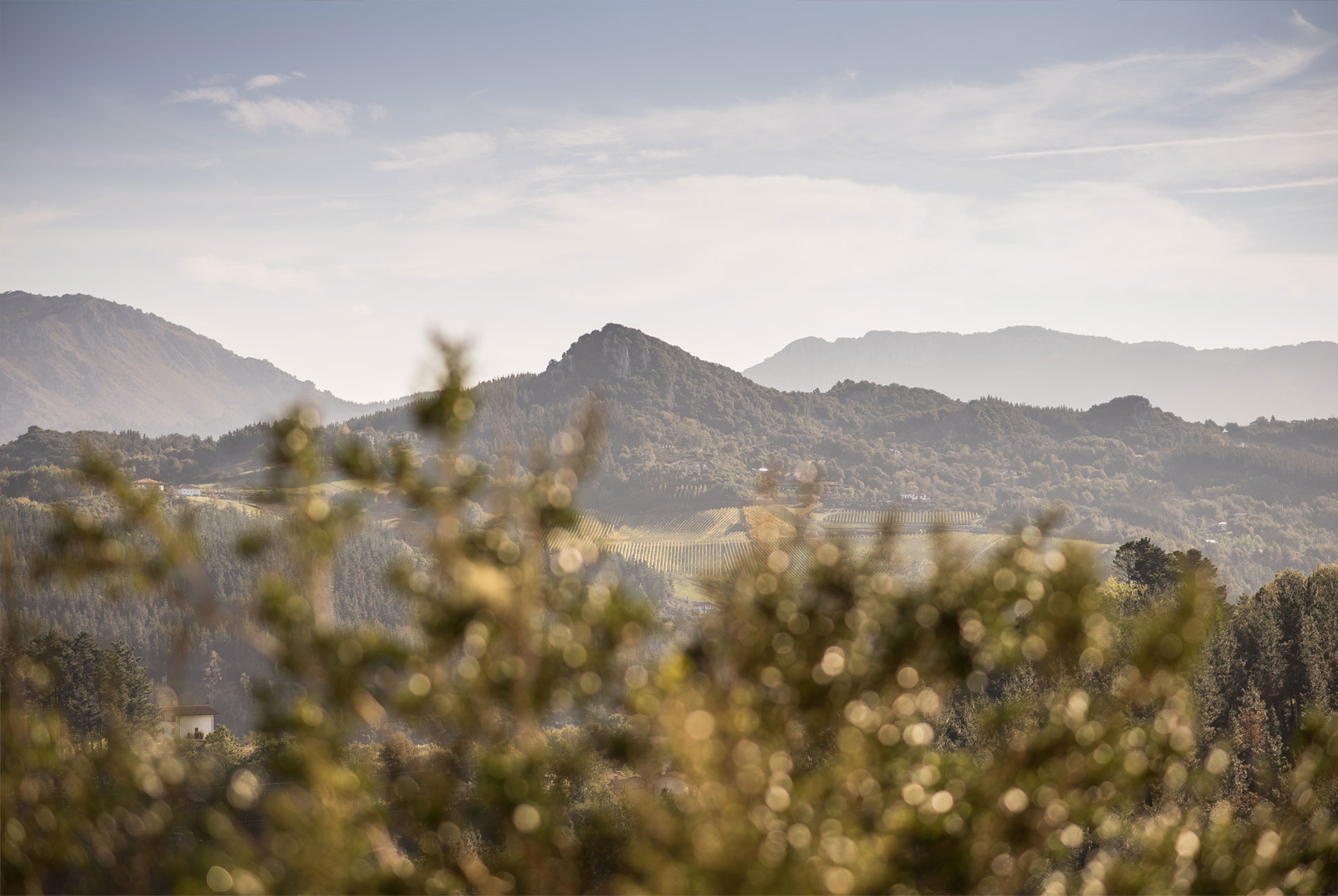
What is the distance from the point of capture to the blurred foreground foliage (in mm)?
4188

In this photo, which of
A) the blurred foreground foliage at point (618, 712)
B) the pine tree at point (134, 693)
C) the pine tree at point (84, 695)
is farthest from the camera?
the pine tree at point (84, 695)

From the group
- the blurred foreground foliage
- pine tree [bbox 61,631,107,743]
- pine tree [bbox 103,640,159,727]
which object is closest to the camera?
the blurred foreground foliage

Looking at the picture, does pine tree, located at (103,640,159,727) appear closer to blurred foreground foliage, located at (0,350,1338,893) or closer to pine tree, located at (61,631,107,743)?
pine tree, located at (61,631,107,743)

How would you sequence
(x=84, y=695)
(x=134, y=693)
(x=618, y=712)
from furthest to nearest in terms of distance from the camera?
(x=134, y=693) < (x=84, y=695) < (x=618, y=712)

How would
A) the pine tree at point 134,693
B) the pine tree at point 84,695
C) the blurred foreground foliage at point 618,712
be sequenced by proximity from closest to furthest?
the blurred foreground foliage at point 618,712 < the pine tree at point 134,693 < the pine tree at point 84,695

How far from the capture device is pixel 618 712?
483 cm

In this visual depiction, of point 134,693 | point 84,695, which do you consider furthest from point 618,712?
point 134,693

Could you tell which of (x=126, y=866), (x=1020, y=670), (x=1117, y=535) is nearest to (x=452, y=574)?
(x=126, y=866)

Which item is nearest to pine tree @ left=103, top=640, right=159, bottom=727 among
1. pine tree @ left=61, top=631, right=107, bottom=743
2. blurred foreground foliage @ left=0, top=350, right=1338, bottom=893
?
pine tree @ left=61, top=631, right=107, bottom=743

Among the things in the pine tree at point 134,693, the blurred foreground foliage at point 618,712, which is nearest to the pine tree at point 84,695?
the pine tree at point 134,693

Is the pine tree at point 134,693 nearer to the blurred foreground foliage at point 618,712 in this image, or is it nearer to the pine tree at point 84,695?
the pine tree at point 84,695

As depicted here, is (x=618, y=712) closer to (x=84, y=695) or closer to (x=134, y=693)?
(x=84, y=695)

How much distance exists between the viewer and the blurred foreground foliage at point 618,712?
419 cm

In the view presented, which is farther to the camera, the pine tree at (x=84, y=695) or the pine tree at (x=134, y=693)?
the pine tree at (x=84, y=695)
